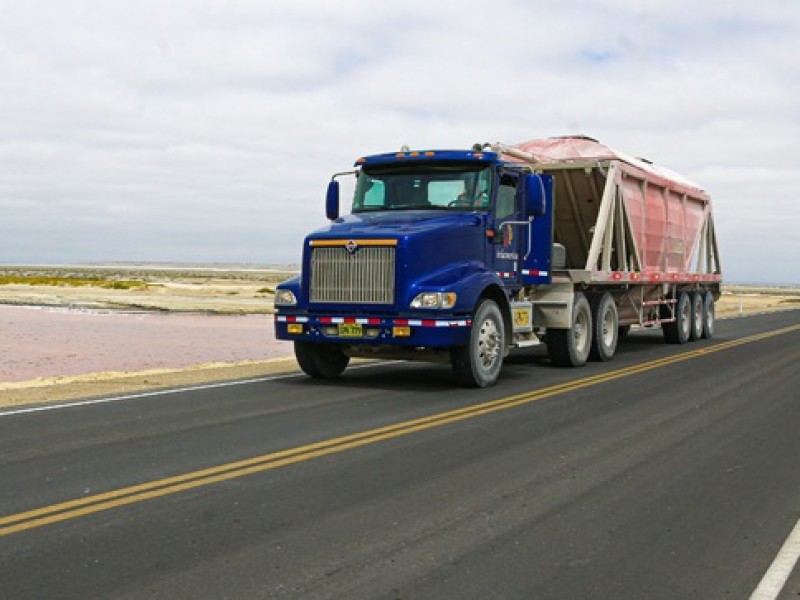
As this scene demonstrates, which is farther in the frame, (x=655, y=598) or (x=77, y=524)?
(x=77, y=524)

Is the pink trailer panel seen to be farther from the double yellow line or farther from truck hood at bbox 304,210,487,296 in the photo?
the double yellow line

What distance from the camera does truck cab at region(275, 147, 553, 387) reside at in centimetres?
1184

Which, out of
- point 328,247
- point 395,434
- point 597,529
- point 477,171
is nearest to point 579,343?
point 477,171

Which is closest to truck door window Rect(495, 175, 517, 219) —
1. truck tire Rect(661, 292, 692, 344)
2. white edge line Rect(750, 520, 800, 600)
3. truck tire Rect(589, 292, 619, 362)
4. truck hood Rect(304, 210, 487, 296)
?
truck hood Rect(304, 210, 487, 296)

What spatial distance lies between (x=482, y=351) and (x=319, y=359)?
7.84 feet

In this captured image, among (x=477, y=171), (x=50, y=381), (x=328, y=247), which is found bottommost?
(x=50, y=381)

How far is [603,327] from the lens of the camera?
16.9 m

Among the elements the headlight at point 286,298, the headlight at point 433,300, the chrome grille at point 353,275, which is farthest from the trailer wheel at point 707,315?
the headlight at point 286,298

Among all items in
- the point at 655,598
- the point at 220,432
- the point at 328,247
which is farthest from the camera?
the point at 328,247

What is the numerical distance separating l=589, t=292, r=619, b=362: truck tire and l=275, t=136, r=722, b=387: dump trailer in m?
0.02

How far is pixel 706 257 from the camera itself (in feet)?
78.3

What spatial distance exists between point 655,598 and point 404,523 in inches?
67.1

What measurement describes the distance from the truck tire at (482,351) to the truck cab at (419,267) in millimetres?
15

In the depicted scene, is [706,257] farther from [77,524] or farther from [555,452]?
[77,524]
